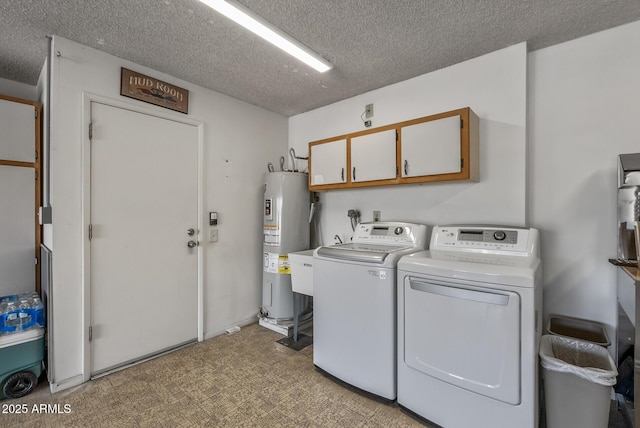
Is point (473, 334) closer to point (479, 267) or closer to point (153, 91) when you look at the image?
point (479, 267)

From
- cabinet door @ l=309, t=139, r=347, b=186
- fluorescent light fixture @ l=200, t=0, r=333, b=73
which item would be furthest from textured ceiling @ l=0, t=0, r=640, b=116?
cabinet door @ l=309, t=139, r=347, b=186

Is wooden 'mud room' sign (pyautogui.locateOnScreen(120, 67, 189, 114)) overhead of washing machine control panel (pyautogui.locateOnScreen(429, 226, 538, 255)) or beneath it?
overhead

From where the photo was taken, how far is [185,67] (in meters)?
2.50

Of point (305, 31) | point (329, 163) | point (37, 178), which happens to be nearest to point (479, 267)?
point (329, 163)

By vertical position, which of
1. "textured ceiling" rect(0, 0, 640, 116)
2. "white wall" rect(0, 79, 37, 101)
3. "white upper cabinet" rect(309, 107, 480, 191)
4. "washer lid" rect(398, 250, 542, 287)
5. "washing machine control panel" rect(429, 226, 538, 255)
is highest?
"textured ceiling" rect(0, 0, 640, 116)

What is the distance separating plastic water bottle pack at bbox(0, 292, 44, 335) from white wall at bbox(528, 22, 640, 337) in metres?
3.87

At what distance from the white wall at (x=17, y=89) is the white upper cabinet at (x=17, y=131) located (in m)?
0.37

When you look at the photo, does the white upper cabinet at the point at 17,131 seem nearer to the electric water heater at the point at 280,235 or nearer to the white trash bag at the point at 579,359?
the electric water heater at the point at 280,235

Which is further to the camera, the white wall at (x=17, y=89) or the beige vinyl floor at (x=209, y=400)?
Answer: the white wall at (x=17, y=89)

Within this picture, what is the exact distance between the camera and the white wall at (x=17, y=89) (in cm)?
264

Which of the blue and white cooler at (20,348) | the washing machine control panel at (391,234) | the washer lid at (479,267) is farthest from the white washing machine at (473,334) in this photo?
the blue and white cooler at (20,348)

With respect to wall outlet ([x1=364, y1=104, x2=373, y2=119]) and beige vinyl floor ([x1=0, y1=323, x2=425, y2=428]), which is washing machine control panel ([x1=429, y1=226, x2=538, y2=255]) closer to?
beige vinyl floor ([x1=0, y1=323, x2=425, y2=428])

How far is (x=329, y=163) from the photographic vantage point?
115 inches

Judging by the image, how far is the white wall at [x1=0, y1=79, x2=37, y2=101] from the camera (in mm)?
2643
